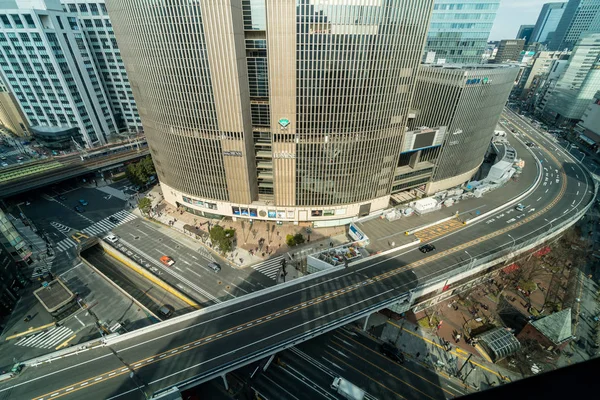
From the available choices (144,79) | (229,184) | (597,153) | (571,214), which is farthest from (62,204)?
(597,153)

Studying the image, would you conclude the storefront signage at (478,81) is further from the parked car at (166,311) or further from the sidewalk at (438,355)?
the parked car at (166,311)

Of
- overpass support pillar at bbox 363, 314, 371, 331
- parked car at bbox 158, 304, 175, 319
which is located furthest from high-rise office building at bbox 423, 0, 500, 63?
parked car at bbox 158, 304, 175, 319

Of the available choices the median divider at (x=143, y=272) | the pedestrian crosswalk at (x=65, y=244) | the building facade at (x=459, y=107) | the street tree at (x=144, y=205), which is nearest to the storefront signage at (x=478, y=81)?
the building facade at (x=459, y=107)

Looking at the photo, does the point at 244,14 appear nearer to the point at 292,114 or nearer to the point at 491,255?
the point at 292,114

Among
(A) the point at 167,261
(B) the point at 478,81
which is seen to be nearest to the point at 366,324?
(A) the point at 167,261

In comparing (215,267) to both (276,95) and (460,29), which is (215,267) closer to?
(276,95)

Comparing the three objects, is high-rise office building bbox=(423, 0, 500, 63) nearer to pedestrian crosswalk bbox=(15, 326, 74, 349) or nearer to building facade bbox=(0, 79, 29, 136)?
pedestrian crosswalk bbox=(15, 326, 74, 349)
